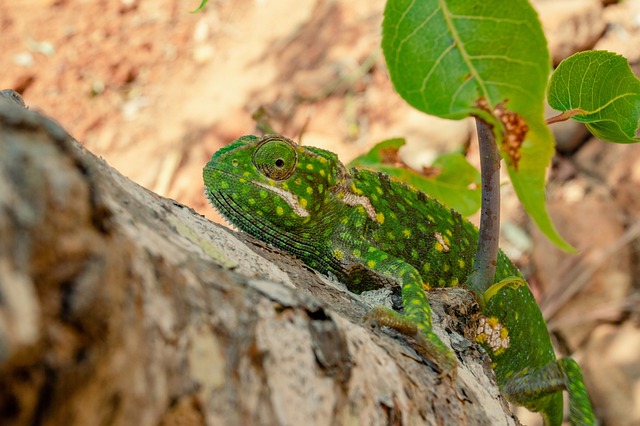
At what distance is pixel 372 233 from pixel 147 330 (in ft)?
5.01

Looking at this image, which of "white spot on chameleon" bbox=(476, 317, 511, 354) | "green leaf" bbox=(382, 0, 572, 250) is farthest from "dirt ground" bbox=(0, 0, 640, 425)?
"green leaf" bbox=(382, 0, 572, 250)

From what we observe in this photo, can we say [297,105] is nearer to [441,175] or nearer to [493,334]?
[441,175]

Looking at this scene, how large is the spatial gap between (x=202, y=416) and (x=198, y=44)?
8349 millimetres

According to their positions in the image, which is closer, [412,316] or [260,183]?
[412,316]

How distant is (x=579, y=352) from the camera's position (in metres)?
5.60

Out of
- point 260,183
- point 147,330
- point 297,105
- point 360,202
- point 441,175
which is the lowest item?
point 147,330

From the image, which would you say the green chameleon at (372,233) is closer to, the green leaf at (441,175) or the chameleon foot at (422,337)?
the green leaf at (441,175)

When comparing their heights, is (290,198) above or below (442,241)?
below

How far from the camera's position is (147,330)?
91cm

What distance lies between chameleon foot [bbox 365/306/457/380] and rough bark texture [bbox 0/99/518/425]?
4cm

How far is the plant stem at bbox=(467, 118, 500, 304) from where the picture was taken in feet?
5.48

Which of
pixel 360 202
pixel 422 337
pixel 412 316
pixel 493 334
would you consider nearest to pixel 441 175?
pixel 360 202

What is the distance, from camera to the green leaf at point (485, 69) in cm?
107

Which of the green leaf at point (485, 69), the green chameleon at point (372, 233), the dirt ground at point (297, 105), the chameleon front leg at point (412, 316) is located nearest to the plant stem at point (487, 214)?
the green chameleon at point (372, 233)
